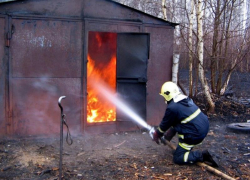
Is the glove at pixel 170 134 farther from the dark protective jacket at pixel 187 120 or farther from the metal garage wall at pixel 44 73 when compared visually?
the metal garage wall at pixel 44 73

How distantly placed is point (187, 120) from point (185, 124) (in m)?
0.09

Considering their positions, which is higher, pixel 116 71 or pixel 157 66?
pixel 157 66

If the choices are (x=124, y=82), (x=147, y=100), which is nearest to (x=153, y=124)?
(x=147, y=100)

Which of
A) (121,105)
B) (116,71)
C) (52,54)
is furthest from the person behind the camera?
(121,105)

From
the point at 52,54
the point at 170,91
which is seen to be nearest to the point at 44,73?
the point at 52,54

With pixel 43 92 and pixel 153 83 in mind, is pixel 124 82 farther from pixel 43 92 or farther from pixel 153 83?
pixel 43 92

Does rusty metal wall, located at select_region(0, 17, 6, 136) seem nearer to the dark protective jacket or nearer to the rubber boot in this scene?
the dark protective jacket

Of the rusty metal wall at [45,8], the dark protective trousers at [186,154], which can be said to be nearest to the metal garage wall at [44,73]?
the rusty metal wall at [45,8]

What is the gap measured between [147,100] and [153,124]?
70 centimetres

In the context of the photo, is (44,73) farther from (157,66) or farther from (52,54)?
(157,66)

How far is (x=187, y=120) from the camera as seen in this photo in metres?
5.48

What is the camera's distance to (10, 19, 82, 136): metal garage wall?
22.1ft

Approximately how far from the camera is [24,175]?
497 centimetres

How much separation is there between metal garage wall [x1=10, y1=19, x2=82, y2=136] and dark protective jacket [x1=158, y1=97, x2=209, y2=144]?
8.92 feet
